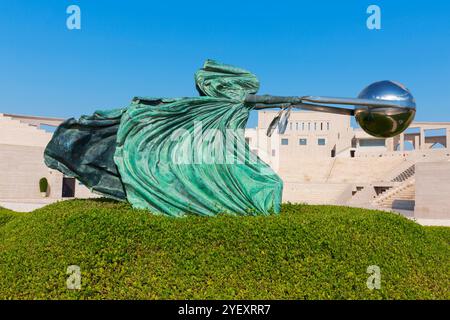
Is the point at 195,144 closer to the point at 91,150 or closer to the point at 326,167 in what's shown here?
the point at 91,150

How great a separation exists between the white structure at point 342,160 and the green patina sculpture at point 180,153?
11481mm

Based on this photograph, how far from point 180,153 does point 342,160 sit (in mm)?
27708

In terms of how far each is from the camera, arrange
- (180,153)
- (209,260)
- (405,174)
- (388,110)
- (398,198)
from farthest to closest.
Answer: (405,174) → (398,198) → (180,153) → (388,110) → (209,260)

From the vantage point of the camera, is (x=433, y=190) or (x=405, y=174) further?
(x=405, y=174)

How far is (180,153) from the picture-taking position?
6.61 m

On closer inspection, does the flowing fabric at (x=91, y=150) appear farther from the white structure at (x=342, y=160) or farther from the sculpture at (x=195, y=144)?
the white structure at (x=342, y=160)

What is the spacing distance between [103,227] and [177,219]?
1019 mm

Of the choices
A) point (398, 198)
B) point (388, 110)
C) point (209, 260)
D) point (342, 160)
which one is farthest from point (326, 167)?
point (209, 260)

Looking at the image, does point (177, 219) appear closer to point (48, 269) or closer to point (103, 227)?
point (103, 227)

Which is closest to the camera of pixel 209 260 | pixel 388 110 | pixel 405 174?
pixel 209 260

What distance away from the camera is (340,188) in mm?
22266

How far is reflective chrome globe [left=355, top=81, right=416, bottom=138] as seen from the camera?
582 centimetres

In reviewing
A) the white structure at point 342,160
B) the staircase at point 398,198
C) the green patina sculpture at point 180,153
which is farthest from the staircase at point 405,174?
the green patina sculpture at point 180,153

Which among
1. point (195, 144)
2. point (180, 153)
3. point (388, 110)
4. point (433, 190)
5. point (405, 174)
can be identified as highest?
point (388, 110)
